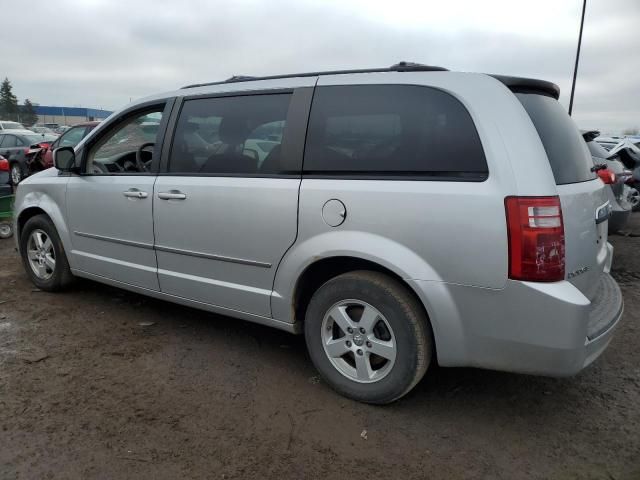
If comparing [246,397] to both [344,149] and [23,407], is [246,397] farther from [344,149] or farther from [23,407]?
[344,149]

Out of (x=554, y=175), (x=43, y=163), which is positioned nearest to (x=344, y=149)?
(x=554, y=175)

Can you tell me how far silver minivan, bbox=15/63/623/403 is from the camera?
2436 mm

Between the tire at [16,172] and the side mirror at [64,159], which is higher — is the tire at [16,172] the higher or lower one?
the lower one

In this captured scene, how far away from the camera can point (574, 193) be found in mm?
2582

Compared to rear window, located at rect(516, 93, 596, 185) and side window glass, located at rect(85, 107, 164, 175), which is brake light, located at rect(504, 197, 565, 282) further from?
side window glass, located at rect(85, 107, 164, 175)

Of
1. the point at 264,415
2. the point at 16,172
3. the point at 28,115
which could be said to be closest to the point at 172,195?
the point at 264,415

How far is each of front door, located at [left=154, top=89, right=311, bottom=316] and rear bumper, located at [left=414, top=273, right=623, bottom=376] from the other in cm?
99

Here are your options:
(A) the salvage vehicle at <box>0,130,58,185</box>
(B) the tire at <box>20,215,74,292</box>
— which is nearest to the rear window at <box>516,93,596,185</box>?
(B) the tire at <box>20,215,74,292</box>

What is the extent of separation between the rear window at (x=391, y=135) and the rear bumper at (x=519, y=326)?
22.6 inches

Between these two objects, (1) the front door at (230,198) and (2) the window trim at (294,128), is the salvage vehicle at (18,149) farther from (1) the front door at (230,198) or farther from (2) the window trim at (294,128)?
(2) the window trim at (294,128)

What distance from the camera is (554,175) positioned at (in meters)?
2.53

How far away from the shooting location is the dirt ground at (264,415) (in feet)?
8.07

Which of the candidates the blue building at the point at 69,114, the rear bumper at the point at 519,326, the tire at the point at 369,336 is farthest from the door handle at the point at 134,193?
the blue building at the point at 69,114

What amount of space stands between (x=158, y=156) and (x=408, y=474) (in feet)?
8.73
